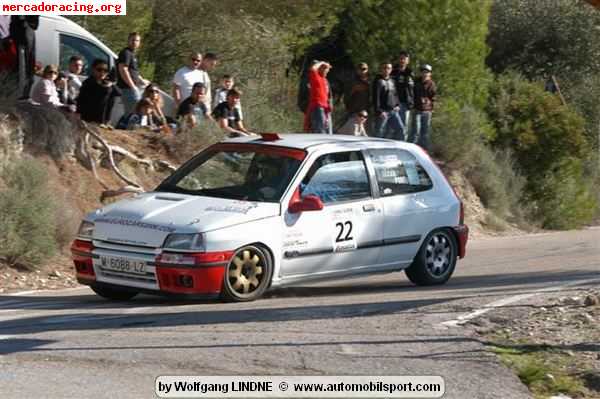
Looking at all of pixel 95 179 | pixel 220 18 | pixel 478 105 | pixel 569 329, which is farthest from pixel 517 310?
pixel 478 105

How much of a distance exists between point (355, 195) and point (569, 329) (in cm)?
336

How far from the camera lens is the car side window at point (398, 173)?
13633 mm

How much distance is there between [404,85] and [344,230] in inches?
377

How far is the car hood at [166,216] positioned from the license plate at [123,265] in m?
0.17

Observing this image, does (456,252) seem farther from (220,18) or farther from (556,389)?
(220,18)

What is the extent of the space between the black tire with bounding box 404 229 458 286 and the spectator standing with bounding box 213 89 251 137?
5.80 metres

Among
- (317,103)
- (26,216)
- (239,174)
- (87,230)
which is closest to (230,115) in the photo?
(317,103)

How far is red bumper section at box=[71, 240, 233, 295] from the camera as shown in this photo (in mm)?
11734

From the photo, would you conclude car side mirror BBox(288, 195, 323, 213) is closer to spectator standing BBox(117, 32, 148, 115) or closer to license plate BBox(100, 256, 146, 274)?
license plate BBox(100, 256, 146, 274)

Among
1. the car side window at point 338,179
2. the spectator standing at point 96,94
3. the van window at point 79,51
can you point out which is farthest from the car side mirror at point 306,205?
the van window at point 79,51

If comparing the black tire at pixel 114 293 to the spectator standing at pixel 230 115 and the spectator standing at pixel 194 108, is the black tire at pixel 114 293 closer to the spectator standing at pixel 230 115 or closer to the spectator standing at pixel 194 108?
the spectator standing at pixel 194 108

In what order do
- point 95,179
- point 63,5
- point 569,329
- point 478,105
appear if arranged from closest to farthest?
point 569,329, point 95,179, point 63,5, point 478,105

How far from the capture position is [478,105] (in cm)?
2705

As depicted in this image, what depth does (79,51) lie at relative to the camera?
19391 millimetres
